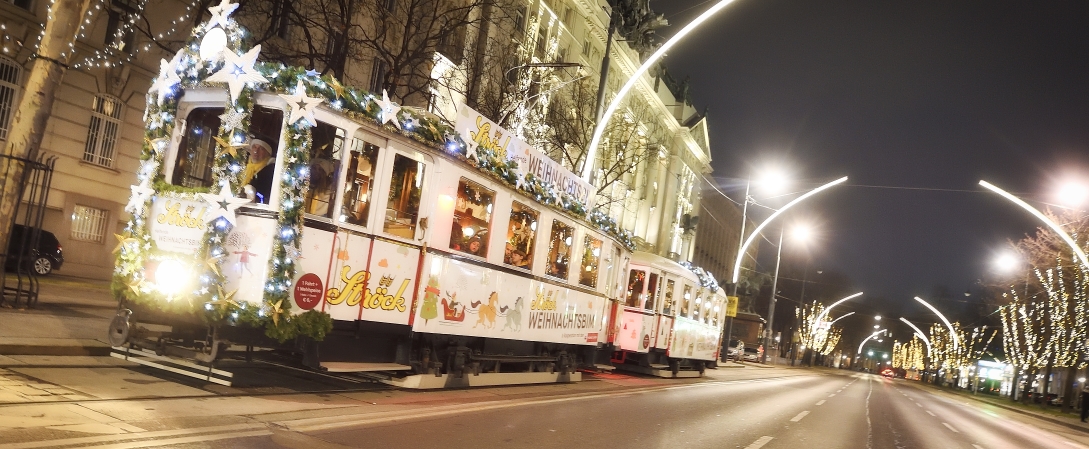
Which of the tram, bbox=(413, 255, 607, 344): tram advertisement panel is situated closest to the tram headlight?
bbox=(413, 255, 607, 344): tram advertisement panel

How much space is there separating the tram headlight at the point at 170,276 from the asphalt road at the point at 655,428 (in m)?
2.48

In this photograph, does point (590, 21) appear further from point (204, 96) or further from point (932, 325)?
point (932, 325)

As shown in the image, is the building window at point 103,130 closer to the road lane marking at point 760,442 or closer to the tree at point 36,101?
the tree at point 36,101

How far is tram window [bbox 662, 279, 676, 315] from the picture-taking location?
79.9 ft

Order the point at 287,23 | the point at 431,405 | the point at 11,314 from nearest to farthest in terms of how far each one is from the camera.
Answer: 1. the point at 431,405
2. the point at 11,314
3. the point at 287,23

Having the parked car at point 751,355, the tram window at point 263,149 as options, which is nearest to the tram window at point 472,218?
the tram window at point 263,149

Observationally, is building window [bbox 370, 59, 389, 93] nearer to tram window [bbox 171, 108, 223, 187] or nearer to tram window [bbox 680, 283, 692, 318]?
tram window [bbox 680, 283, 692, 318]

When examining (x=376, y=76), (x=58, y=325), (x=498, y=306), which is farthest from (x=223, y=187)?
(x=376, y=76)

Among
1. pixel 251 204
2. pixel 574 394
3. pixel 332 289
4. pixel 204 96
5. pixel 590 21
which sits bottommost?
pixel 574 394

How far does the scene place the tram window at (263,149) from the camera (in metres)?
10.1

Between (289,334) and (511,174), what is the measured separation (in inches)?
194

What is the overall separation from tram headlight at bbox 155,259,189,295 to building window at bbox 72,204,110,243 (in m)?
14.2

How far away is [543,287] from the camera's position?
52.3ft

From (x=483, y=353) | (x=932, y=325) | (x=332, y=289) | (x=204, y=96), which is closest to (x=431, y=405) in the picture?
(x=332, y=289)
